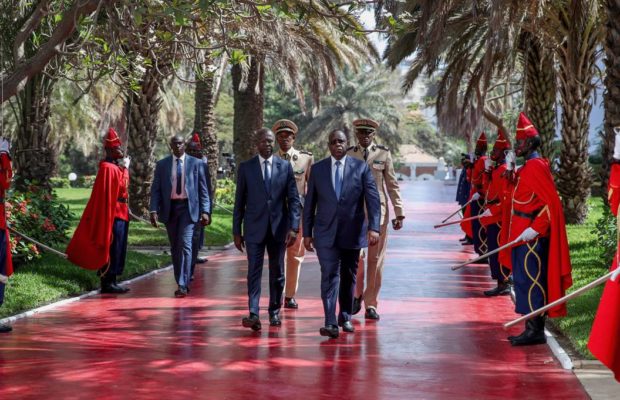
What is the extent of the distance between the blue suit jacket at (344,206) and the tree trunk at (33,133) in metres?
7.91

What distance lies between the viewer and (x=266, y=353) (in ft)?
28.4

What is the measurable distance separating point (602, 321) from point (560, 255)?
7.86 ft

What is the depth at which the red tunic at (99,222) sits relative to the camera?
12500mm

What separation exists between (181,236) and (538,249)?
16.3 feet

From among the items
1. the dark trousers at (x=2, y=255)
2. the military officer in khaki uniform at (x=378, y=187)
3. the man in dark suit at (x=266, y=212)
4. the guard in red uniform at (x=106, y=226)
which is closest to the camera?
the dark trousers at (x=2, y=255)

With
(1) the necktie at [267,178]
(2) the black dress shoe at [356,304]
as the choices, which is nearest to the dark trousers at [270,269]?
(1) the necktie at [267,178]

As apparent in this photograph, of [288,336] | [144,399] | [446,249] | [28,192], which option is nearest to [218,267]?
[28,192]

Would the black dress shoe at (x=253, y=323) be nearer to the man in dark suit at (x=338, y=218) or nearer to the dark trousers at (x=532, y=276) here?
the man in dark suit at (x=338, y=218)

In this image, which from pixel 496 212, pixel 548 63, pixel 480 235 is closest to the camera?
pixel 496 212

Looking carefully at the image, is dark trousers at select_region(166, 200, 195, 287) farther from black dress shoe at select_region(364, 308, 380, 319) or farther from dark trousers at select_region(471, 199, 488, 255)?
dark trousers at select_region(471, 199, 488, 255)

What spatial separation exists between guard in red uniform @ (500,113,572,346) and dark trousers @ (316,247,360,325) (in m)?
1.57

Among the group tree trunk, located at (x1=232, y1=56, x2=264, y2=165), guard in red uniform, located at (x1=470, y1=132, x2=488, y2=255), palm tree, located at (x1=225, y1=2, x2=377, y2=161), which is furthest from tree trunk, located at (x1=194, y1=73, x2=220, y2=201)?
guard in red uniform, located at (x1=470, y1=132, x2=488, y2=255)

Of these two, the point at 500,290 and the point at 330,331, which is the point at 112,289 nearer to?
the point at 330,331

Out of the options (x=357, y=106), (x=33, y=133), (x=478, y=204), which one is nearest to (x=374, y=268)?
(x=478, y=204)
